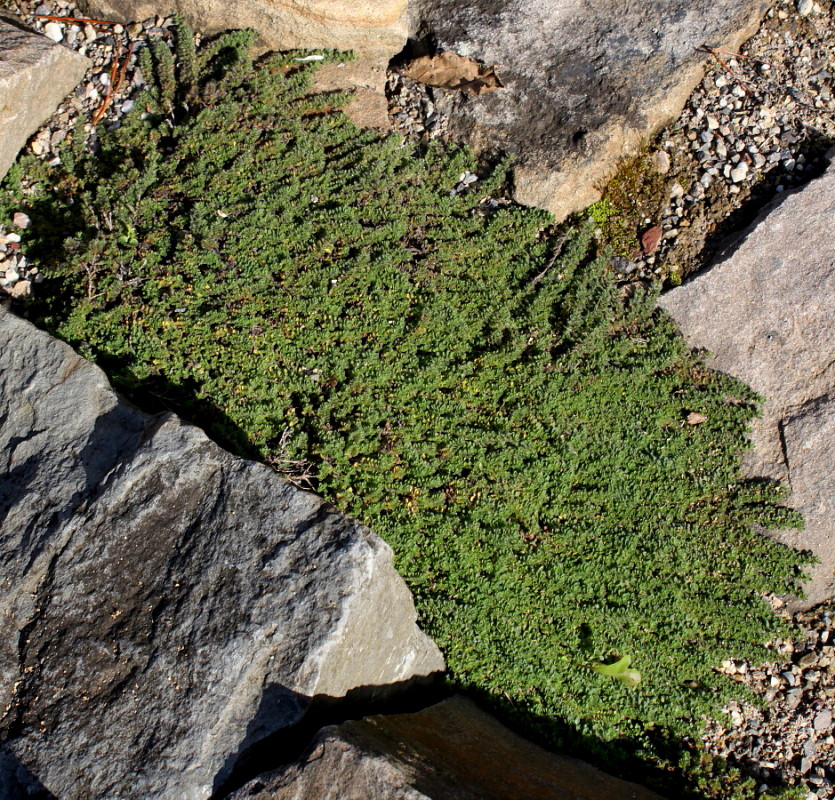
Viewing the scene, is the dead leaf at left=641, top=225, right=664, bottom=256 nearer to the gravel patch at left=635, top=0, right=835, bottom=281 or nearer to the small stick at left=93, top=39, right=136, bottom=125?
the gravel patch at left=635, top=0, right=835, bottom=281

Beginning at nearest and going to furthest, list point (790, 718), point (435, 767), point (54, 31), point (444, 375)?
point (435, 767) → point (790, 718) → point (444, 375) → point (54, 31)

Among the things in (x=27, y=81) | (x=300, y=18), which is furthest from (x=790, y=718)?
(x=27, y=81)

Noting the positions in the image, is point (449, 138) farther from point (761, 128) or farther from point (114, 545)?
point (114, 545)

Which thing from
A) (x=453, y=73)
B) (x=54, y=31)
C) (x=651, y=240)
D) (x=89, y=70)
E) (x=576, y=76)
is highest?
(x=54, y=31)

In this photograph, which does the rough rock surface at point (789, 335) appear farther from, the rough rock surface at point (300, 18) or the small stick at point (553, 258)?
the rough rock surface at point (300, 18)

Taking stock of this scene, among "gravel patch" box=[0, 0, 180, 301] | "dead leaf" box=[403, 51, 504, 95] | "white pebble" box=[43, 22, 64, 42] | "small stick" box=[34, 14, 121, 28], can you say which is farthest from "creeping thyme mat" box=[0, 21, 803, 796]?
"white pebble" box=[43, 22, 64, 42]

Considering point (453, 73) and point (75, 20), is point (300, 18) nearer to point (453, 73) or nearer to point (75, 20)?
point (453, 73)
